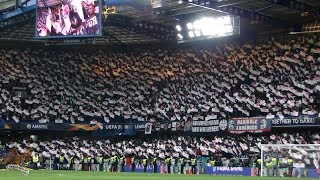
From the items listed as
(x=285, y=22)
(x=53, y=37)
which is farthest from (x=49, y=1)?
(x=285, y=22)

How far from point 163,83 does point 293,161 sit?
914 inches

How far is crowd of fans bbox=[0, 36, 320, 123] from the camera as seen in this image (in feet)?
155

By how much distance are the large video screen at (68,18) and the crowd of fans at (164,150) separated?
10.9 m

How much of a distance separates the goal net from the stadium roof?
35.3 ft

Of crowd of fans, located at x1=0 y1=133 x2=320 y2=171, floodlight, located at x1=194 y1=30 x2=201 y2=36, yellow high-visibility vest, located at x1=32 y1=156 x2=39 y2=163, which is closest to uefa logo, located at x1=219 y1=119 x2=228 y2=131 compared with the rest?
crowd of fans, located at x1=0 y1=133 x2=320 y2=171

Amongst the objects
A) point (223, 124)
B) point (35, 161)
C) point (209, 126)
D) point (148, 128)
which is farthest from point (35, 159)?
point (223, 124)

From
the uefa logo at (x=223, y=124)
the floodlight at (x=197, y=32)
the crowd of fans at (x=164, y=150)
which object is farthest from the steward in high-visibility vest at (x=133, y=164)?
the floodlight at (x=197, y=32)

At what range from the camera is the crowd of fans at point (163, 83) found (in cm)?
4728

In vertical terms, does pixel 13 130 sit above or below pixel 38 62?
below

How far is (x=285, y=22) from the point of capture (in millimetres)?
51188

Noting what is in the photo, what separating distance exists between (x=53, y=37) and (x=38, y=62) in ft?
51.9

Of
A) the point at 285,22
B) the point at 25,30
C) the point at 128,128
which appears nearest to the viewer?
the point at 285,22

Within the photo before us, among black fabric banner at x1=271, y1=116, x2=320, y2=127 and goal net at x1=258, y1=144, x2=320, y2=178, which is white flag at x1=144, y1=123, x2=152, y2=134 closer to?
black fabric banner at x1=271, y1=116, x2=320, y2=127

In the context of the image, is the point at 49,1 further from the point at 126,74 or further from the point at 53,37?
the point at 126,74
